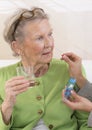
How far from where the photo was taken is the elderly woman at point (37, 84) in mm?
1609

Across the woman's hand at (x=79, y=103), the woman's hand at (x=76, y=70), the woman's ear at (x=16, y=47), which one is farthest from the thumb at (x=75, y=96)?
the woman's ear at (x=16, y=47)

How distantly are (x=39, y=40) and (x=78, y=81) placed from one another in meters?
0.30

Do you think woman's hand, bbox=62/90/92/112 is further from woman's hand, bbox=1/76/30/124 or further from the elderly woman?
woman's hand, bbox=1/76/30/124

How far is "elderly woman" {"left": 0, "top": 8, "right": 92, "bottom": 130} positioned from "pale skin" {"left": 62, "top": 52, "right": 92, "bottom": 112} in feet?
0.22

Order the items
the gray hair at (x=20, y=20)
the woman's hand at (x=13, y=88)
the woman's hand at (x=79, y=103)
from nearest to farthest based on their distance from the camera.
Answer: the woman's hand at (x=13, y=88) → the woman's hand at (x=79, y=103) → the gray hair at (x=20, y=20)

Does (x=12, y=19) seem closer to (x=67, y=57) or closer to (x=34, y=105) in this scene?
(x=67, y=57)

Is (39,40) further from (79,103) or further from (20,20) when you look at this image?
(79,103)

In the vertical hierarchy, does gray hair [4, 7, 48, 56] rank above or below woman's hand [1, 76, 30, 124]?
above

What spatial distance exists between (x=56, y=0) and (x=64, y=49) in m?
0.34

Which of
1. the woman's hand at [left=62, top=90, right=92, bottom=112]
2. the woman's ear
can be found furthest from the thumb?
the woman's ear

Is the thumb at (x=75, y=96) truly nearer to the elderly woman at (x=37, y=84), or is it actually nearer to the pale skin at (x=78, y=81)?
→ the pale skin at (x=78, y=81)

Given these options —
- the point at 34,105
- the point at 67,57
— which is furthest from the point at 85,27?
the point at 34,105

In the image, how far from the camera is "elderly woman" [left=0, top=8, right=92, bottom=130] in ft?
5.28

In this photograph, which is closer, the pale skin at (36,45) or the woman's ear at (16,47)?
the pale skin at (36,45)
